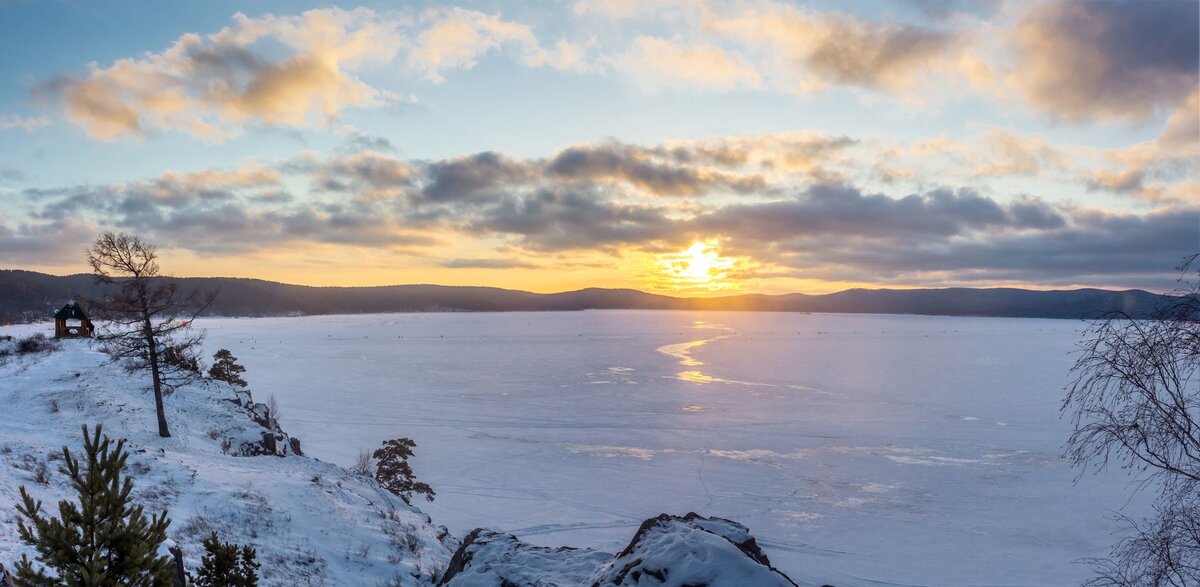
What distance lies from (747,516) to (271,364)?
6388 cm

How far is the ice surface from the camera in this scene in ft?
69.0

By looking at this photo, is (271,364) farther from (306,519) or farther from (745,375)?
(306,519)

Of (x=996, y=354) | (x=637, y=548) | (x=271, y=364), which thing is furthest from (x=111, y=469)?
(x=996, y=354)

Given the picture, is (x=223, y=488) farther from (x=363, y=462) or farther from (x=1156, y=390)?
(x=1156, y=390)

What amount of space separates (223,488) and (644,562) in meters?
13.1

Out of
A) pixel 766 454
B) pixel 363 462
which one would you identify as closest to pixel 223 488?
pixel 363 462

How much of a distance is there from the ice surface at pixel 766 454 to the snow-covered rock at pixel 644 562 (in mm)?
10282

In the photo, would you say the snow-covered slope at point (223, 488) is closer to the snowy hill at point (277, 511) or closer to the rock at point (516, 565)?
the snowy hill at point (277, 511)

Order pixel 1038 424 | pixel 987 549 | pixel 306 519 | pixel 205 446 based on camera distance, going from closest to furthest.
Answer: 1. pixel 306 519
2. pixel 987 549
3. pixel 205 446
4. pixel 1038 424

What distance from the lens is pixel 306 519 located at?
14.8 metres

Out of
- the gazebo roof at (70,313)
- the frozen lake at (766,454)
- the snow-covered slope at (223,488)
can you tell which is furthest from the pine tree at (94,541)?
the gazebo roof at (70,313)

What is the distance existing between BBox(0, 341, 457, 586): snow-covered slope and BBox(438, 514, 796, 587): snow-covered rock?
10.1ft

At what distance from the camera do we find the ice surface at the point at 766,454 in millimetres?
21031

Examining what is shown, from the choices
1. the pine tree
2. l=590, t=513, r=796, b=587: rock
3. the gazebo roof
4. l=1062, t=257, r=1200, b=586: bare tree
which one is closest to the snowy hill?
l=590, t=513, r=796, b=587: rock
